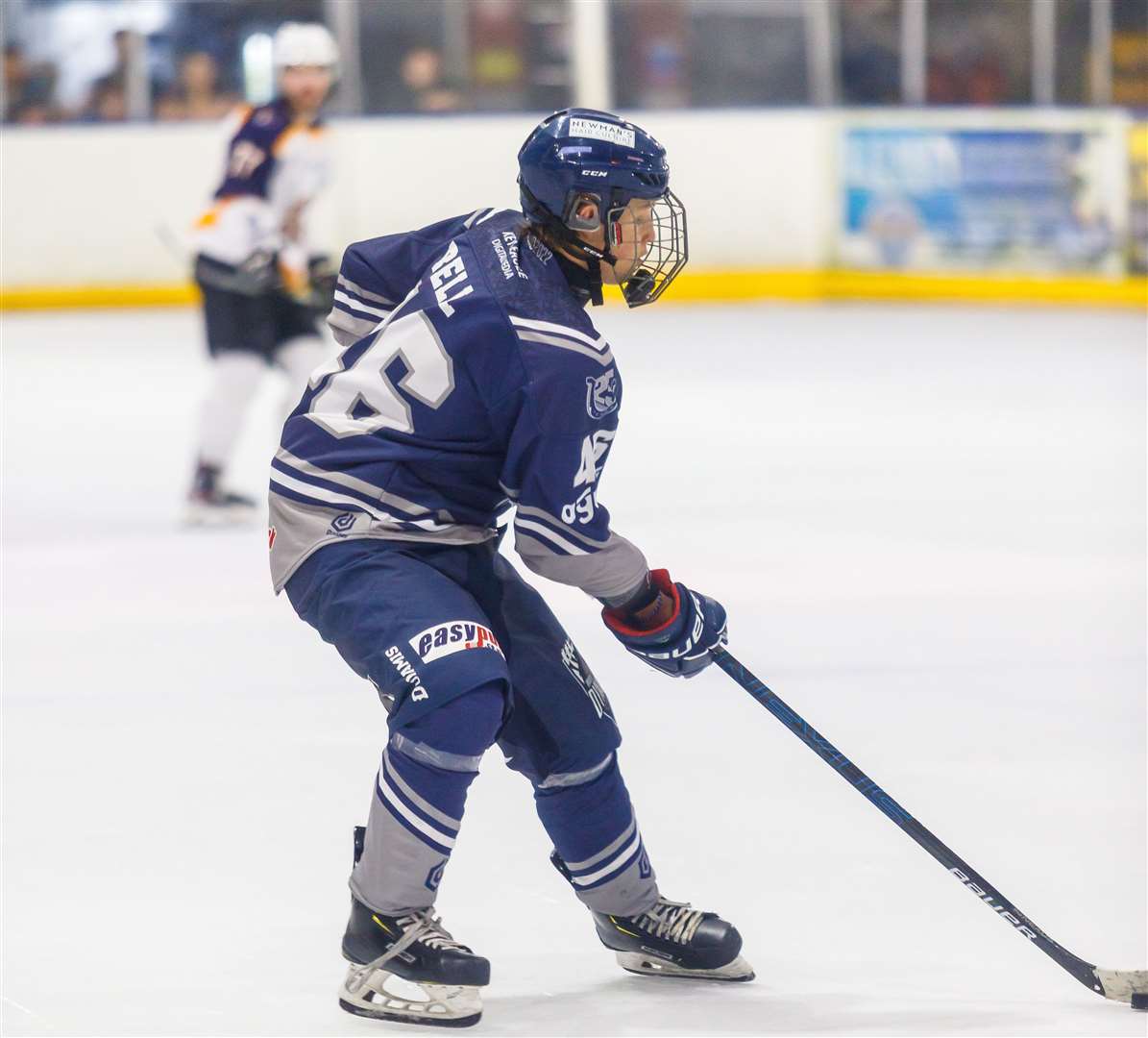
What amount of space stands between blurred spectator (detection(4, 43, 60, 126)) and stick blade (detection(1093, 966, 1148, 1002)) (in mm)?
9384

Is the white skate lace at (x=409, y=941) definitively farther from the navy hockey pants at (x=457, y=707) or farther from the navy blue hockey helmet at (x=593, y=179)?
the navy blue hockey helmet at (x=593, y=179)

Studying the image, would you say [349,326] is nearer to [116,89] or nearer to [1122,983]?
[1122,983]

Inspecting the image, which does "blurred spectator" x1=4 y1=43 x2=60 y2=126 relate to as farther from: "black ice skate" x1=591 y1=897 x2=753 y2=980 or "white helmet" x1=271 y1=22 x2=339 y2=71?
"black ice skate" x1=591 y1=897 x2=753 y2=980

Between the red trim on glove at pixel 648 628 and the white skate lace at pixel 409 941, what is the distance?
0.37 m

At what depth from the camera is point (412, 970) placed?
2340 mm

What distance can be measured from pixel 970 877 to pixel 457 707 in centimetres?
64

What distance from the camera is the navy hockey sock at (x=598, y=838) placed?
2.44 meters

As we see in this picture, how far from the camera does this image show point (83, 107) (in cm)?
1090

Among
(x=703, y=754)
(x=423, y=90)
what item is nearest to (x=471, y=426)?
(x=703, y=754)

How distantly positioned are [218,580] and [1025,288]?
6.43 meters

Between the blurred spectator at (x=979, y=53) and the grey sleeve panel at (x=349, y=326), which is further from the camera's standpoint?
the blurred spectator at (x=979, y=53)

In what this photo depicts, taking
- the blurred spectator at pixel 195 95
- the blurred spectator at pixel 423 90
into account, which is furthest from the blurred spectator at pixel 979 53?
the blurred spectator at pixel 195 95

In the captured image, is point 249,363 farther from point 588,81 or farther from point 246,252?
point 588,81

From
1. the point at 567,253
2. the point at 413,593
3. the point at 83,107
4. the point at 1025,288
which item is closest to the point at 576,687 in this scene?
the point at 413,593
